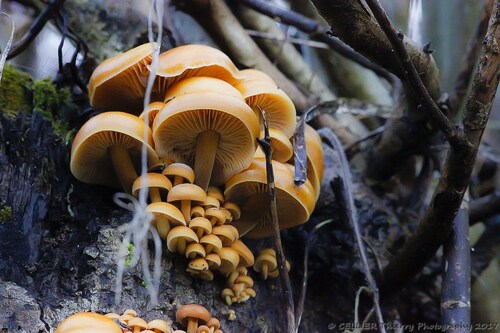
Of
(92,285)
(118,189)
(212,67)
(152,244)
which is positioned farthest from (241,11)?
(92,285)

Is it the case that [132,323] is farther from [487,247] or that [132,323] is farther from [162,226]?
[487,247]

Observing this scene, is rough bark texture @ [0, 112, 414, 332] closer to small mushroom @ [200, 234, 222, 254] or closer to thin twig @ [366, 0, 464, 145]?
small mushroom @ [200, 234, 222, 254]

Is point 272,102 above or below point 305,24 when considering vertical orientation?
below

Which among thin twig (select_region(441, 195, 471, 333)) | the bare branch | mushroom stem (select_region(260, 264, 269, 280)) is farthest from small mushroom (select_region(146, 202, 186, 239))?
the bare branch

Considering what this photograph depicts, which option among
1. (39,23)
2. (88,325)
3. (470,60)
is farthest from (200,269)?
(470,60)

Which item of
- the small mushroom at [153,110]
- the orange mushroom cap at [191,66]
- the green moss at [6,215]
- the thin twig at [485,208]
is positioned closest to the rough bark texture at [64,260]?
the green moss at [6,215]
